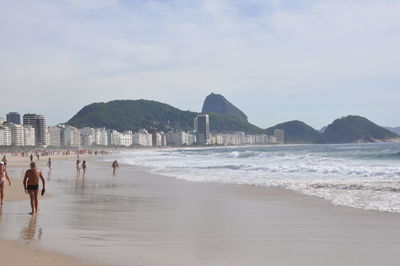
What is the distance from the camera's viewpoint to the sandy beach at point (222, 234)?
21.3 feet

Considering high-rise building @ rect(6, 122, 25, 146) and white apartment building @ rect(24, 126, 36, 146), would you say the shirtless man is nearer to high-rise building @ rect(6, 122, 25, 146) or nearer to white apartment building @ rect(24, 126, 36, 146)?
high-rise building @ rect(6, 122, 25, 146)

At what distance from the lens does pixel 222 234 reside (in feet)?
27.5

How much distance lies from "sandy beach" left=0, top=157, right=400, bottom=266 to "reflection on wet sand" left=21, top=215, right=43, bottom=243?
0.24 meters

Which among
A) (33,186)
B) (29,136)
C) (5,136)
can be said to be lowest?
(33,186)

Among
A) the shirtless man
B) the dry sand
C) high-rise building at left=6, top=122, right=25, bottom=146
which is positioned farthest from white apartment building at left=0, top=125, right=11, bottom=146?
the dry sand

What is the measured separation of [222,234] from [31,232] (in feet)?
10.7

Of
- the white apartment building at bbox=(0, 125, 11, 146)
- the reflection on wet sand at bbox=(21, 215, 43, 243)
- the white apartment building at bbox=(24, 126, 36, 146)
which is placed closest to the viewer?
the reflection on wet sand at bbox=(21, 215, 43, 243)

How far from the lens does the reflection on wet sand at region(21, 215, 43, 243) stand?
771 centimetres

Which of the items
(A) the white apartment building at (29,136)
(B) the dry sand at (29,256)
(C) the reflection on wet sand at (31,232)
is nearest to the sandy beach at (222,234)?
(B) the dry sand at (29,256)

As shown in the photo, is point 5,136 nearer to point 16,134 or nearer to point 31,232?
point 16,134

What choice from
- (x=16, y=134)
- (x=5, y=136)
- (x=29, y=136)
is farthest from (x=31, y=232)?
(x=29, y=136)

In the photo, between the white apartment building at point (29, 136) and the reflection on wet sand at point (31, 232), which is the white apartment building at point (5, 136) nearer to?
the white apartment building at point (29, 136)

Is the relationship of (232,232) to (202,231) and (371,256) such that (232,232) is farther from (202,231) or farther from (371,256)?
(371,256)

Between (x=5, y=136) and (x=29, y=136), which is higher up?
(x=29, y=136)
